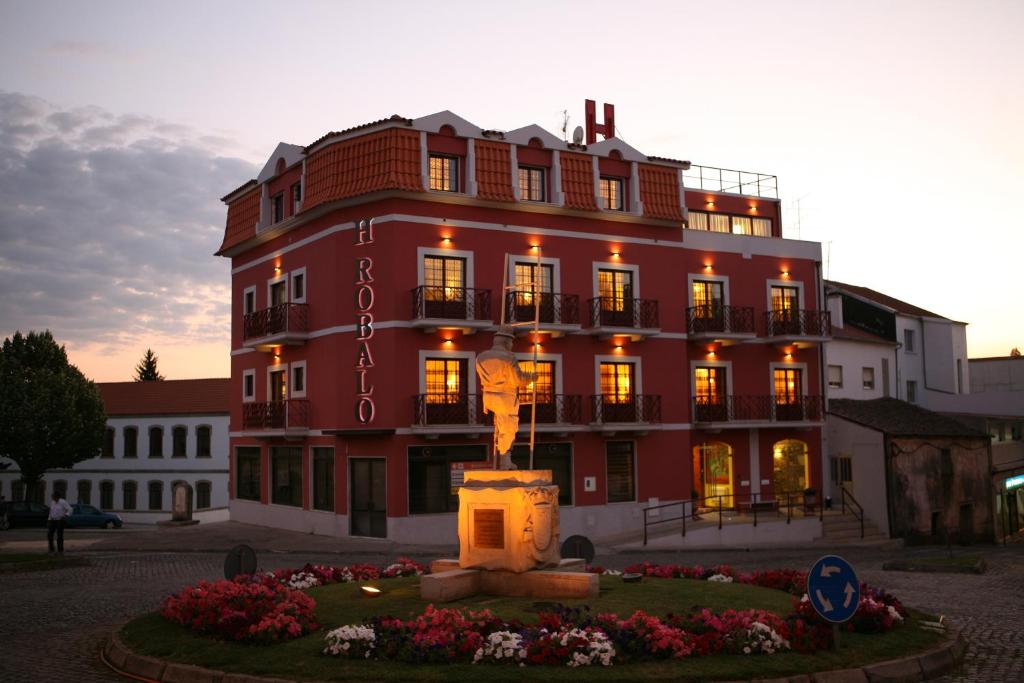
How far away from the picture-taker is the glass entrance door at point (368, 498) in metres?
30.1

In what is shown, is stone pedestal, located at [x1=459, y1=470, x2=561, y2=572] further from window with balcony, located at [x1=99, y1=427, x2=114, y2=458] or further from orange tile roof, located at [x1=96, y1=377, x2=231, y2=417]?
window with balcony, located at [x1=99, y1=427, x2=114, y2=458]

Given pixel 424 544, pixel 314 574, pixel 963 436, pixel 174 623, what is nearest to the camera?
pixel 174 623

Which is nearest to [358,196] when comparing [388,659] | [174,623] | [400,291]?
[400,291]

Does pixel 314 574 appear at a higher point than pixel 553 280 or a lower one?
lower

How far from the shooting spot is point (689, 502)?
111ft

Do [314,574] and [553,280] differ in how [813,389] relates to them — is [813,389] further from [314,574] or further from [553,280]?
[314,574]

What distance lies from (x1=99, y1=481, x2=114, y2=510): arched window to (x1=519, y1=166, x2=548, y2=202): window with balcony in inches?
1519

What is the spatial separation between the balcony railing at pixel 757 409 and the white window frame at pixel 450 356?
31.0ft

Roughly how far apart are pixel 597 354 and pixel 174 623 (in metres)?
21.6

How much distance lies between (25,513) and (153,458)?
13.1 metres

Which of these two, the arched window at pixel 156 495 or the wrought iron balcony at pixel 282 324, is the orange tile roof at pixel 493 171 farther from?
Result: the arched window at pixel 156 495

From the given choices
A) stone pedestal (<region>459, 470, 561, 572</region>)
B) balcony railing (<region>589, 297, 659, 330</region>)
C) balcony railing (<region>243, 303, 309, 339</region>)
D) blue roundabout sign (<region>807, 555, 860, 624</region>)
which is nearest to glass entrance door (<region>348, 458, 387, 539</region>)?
balcony railing (<region>243, 303, 309, 339</region>)

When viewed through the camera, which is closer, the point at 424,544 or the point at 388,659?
the point at 388,659

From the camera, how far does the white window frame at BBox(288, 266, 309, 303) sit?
33444 mm
